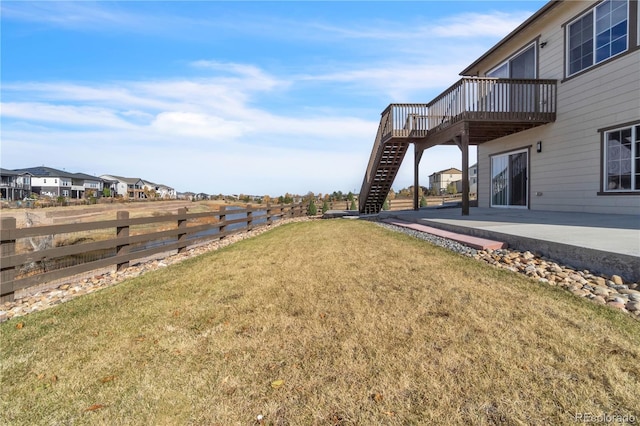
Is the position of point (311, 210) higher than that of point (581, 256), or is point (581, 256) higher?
point (311, 210)

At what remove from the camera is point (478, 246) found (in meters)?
5.52

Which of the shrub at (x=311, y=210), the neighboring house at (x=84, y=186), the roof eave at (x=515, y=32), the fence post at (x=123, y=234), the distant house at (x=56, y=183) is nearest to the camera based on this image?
the fence post at (x=123, y=234)

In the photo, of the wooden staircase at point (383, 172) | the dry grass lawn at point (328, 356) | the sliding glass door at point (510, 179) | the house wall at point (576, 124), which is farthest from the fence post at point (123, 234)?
the sliding glass door at point (510, 179)

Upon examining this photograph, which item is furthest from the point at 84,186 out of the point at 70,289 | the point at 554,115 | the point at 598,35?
the point at 598,35

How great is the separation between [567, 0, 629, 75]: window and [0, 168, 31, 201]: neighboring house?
203 ft

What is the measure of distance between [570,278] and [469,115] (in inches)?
258

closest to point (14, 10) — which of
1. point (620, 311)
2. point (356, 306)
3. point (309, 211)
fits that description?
point (356, 306)

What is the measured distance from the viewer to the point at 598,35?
811 cm

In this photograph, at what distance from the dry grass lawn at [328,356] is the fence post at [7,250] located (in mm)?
1096

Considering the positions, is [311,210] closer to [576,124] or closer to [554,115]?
[554,115]

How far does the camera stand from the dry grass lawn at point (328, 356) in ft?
5.83

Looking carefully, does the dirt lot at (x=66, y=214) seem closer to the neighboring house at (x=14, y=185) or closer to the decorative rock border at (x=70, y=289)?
the decorative rock border at (x=70, y=289)

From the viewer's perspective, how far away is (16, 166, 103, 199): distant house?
170ft

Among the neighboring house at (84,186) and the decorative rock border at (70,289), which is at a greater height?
the neighboring house at (84,186)
